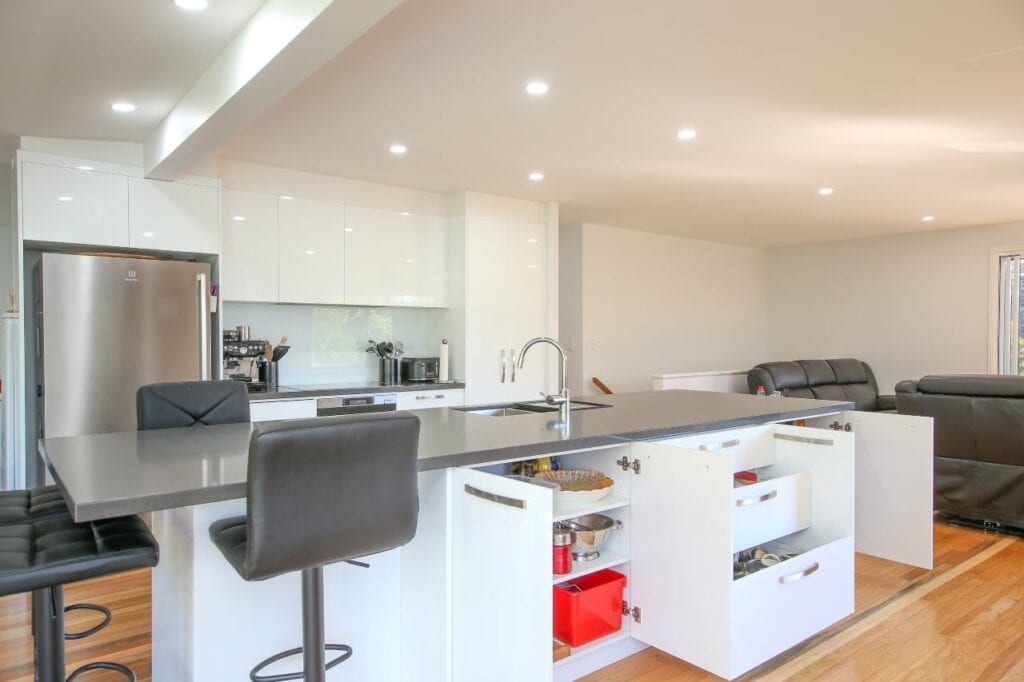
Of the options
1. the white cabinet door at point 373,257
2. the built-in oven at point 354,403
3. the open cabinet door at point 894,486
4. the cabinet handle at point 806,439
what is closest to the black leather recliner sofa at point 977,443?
the open cabinet door at point 894,486

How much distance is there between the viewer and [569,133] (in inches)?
135

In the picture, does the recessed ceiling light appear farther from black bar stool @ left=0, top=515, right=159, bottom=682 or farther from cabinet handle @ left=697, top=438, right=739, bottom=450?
black bar stool @ left=0, top=515, right=159, bottom=682

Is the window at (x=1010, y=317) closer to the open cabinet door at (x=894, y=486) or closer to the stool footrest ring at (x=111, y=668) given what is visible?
the open cabinet door at (x=894, y=486)

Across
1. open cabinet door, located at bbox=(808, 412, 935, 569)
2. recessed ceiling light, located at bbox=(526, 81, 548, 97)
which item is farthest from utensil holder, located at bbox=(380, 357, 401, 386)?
open cabinet door, located at bbox=(808, 412, 935, 569)

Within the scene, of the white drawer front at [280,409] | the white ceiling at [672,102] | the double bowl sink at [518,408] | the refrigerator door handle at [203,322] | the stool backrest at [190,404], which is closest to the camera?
the white ceiling at [672,102]

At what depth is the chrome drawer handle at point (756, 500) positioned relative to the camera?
2277 millimetres

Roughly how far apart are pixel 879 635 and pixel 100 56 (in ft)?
12.1

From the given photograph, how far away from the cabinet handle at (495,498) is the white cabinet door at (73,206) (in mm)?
2763

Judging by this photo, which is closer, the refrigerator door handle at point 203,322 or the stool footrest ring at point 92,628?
the stool footrest ring at point 92,628

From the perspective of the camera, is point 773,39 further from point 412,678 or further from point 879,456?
point 412,678

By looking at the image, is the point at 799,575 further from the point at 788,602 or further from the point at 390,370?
the point at 390,370

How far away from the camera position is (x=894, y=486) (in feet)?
10.4

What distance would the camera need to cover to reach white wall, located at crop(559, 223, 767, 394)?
634cm

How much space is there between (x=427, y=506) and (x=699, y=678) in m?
1.15
